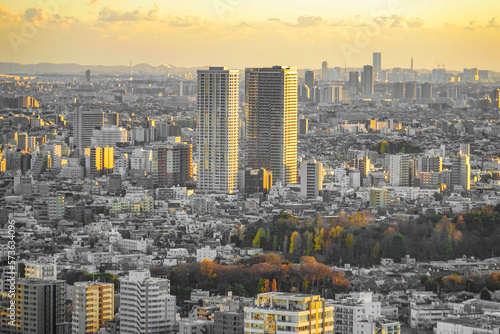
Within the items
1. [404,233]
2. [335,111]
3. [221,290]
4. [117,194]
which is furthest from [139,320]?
[335,111]

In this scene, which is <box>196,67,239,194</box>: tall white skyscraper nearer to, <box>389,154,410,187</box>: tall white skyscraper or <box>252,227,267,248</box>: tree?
<box>389,154,410,187</box>: tall white skyscraper

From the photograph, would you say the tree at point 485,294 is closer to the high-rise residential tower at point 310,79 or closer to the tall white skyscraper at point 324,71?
the tall white skyscraper at point 324,71

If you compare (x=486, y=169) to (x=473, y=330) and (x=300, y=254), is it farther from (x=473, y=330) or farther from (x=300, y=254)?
(x=473, y=330)

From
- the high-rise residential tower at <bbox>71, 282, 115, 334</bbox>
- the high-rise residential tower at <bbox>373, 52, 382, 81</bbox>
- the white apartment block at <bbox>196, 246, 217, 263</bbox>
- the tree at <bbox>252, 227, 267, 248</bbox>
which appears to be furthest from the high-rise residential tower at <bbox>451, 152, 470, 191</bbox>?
the high-rise residential tower at <bbox>71, 282, 115, 334</bbox>

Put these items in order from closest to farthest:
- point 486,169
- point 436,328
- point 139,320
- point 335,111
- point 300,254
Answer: point 139,320, point 436,328, point 300,254, point 486,169, point 335,111

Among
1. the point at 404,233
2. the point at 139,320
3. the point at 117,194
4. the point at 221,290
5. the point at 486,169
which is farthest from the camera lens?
the point at 486,169

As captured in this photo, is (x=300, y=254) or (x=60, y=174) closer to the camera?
(x=300, y=254)
